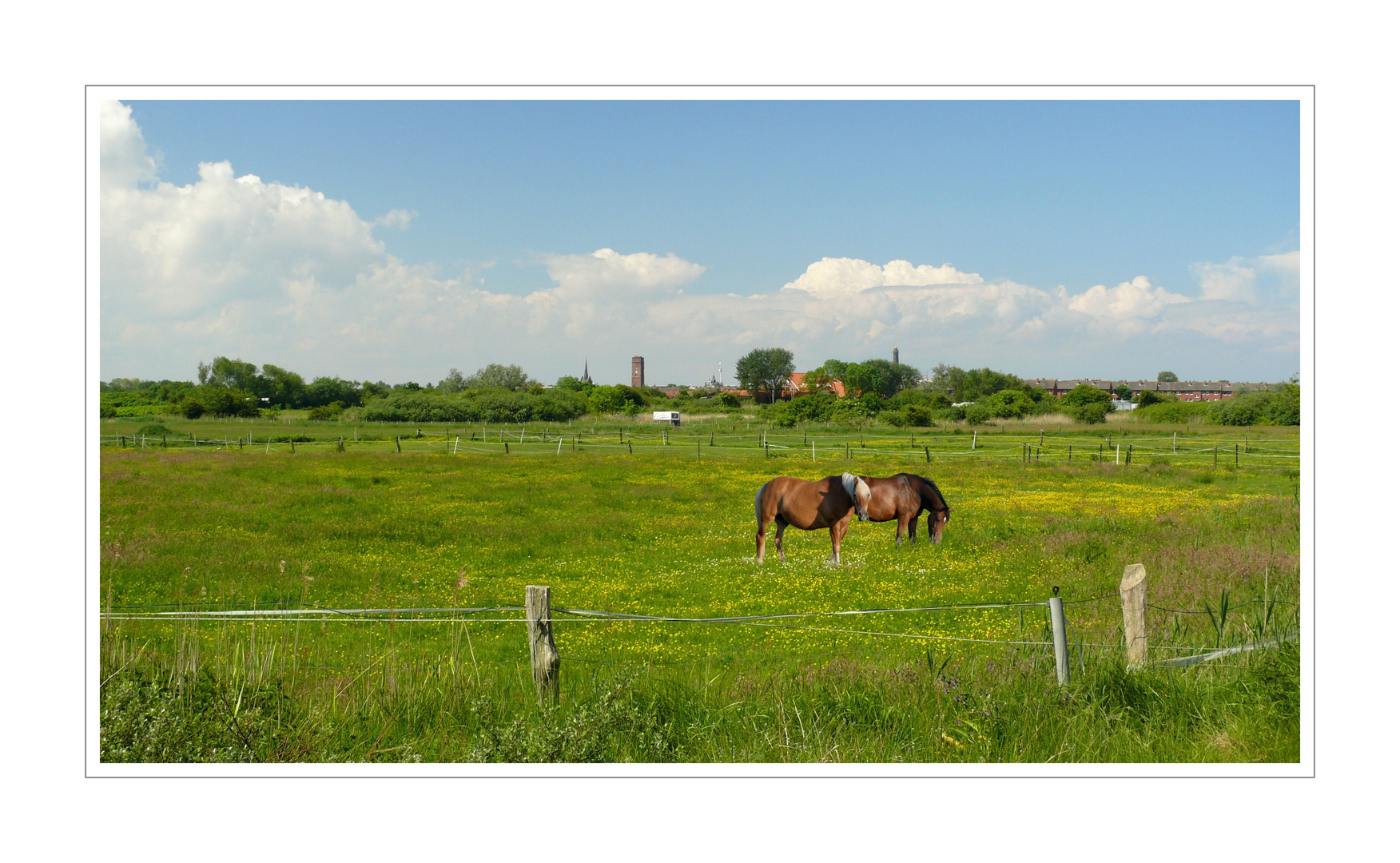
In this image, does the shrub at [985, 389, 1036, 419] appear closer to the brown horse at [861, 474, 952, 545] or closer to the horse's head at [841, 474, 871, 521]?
the brown horse at [861, 474, 952, 545]

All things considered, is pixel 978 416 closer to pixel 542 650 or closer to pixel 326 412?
pixel 326 412

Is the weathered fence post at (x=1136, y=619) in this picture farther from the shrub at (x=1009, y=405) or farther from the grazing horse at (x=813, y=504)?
the shrub at (x=1009, y=405)

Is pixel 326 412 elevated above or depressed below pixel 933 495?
above

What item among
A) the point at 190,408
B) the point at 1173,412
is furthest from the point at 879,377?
the point at 190,408

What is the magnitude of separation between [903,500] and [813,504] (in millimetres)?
2140

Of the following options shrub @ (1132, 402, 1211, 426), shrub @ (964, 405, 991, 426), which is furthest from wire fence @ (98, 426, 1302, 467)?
shrub @ (964, 405, 991, 426)

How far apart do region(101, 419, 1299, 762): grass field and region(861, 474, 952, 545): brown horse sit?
73 centimetres

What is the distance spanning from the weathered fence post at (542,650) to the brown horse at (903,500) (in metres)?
A: 10.6

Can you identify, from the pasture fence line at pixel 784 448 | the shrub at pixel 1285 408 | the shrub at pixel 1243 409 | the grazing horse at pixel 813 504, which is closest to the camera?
the grazing horse at pixel 813 504

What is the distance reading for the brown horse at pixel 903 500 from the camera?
1502 cm

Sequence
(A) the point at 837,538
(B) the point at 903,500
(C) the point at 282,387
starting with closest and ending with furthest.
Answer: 1. (A) the point at 837,538
2. (B) the point at 903,500
3. (C) the point at 282,387

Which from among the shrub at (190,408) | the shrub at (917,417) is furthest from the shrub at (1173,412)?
the shrub at (190,408)

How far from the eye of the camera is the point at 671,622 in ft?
37.3

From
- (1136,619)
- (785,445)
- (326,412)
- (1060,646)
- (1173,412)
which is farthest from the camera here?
(326,412)
